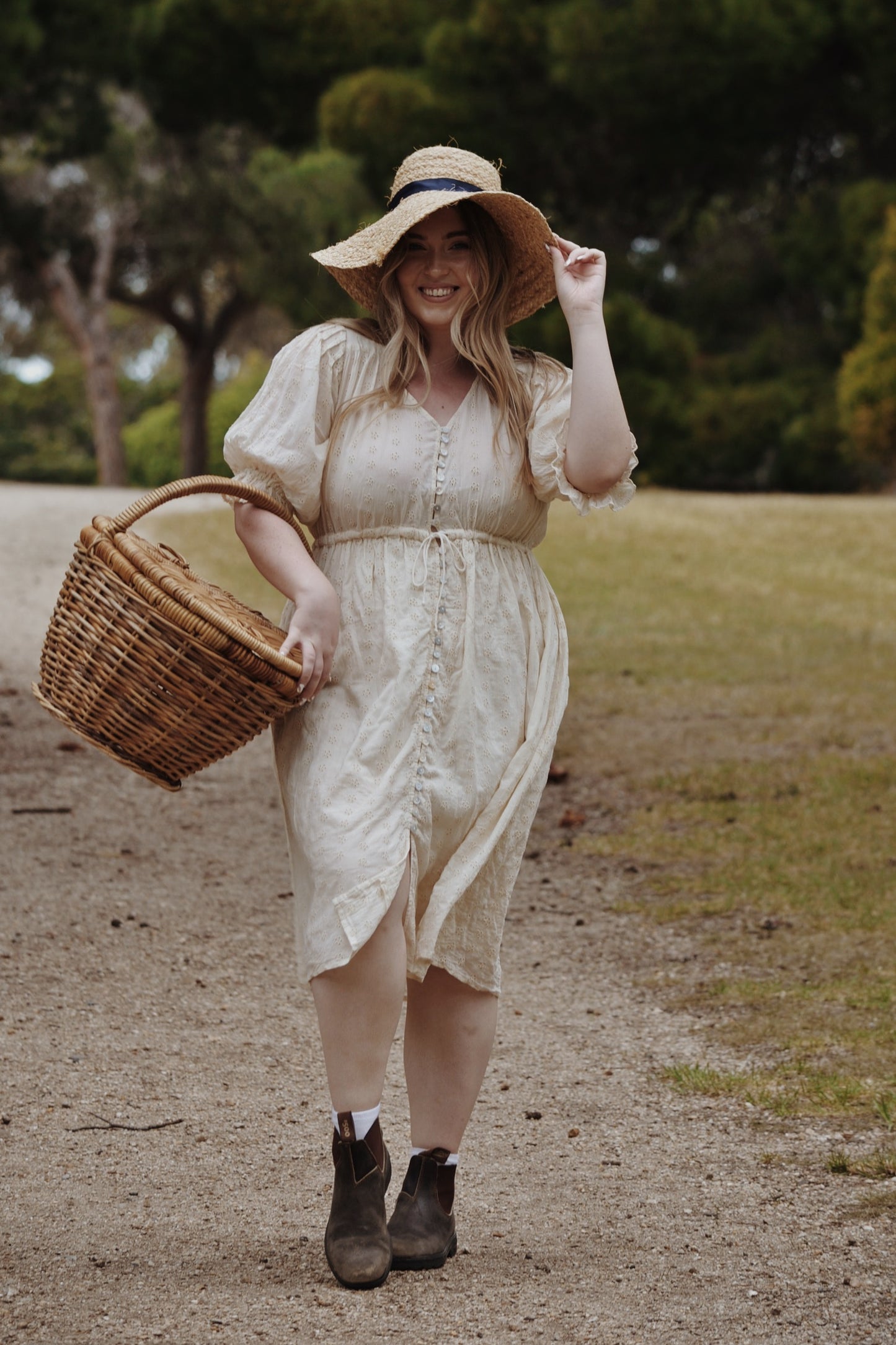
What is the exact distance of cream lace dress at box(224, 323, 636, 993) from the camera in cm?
280

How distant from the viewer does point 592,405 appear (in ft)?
9.14

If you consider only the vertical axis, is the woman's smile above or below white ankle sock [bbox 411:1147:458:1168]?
above

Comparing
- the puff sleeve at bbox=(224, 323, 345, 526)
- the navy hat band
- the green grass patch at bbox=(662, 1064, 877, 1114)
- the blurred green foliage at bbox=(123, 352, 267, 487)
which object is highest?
the navy hat band

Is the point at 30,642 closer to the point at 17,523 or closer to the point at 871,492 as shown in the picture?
the point at 17,523

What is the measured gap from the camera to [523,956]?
5070mm

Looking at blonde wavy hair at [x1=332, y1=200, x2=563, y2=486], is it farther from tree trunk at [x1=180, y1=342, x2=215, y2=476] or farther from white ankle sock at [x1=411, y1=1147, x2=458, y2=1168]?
tree trunk at [x1=180, y1=342, x2=215, y2=476]

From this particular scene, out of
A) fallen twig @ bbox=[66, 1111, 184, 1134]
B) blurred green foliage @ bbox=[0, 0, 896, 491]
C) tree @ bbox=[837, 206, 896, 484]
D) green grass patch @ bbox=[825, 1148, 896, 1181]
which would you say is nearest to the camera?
green grass patch @ bbox=[825, 1148, 896, 1181]

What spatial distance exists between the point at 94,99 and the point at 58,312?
5.49 metres

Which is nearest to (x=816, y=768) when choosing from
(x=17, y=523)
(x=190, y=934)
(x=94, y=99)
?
(x=190, y=934)

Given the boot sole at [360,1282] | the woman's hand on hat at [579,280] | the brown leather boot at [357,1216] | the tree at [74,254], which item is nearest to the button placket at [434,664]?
the woman's hand on hat at [579,280]

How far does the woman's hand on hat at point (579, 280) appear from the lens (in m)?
2.84

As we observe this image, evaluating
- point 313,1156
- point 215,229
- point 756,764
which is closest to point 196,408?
point 215,229

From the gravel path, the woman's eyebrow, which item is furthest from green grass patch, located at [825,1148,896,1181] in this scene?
the woman's eyebrow

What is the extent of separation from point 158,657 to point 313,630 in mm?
280
